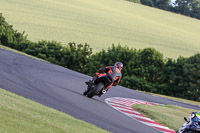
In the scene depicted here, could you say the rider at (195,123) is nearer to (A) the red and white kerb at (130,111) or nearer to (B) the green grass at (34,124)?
(B) the green grass at (34,124)

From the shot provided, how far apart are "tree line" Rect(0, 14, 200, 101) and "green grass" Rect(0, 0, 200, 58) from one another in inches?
468

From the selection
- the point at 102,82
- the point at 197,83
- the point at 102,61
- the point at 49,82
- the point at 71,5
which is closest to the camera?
the point at 102,82

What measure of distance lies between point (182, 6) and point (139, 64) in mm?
89861

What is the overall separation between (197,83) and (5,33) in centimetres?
1440

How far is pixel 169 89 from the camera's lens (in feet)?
96.2

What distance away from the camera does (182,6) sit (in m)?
117

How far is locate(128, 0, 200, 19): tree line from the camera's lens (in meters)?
115

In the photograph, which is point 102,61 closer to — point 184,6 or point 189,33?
point 189,33

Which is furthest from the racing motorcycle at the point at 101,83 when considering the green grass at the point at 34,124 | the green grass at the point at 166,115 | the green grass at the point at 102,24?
the green grass at the point at 102,24

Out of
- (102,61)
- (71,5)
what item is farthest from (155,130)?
(71,5)

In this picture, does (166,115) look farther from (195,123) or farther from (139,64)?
(139,64)

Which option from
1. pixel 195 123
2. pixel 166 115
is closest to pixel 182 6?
pixel 166 115

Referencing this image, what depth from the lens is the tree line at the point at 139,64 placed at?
28.4 metres

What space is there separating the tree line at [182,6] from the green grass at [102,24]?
19762 mm
